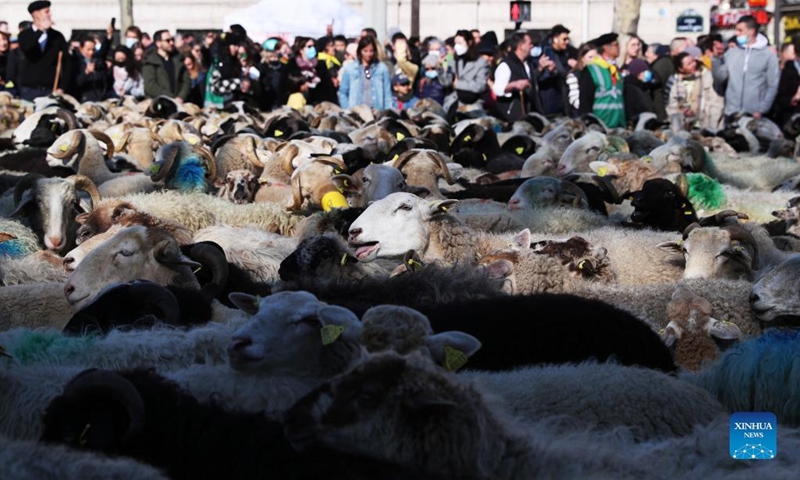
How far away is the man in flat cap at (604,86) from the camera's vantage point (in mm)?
16641

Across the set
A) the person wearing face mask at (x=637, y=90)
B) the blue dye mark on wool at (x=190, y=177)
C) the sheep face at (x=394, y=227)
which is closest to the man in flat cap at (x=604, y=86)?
the person wearing face mask at (x=637, y=90)

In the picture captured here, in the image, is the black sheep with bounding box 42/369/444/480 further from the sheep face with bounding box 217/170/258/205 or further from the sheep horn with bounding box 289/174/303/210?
the sheep face with bounding box 217/170/258/205

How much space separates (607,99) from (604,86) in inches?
8.1

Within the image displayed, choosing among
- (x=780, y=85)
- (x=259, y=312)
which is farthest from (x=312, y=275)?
(x=780, y=85)

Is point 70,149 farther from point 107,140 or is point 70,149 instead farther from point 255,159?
point 255,159

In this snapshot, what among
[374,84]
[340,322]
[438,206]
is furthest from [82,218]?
[374,84]

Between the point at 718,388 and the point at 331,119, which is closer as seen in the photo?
the point at 718,388

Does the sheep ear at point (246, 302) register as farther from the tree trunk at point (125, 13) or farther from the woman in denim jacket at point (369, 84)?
the tree trunk at point (125, 13)

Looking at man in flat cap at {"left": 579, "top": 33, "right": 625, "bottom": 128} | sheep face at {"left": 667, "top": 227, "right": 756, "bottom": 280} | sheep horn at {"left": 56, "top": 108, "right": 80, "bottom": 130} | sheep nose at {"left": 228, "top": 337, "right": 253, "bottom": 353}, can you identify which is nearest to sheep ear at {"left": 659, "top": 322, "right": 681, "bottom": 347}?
sheep face at {"left": 667, "top": 227, "right": 756, "bottom": 280}

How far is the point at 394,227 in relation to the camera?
23.2 feet

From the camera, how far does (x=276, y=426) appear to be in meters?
3.35

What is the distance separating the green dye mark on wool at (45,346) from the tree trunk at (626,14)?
22459 millimetres

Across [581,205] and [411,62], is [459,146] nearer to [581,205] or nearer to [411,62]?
[581,205]

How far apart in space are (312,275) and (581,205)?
374cm
